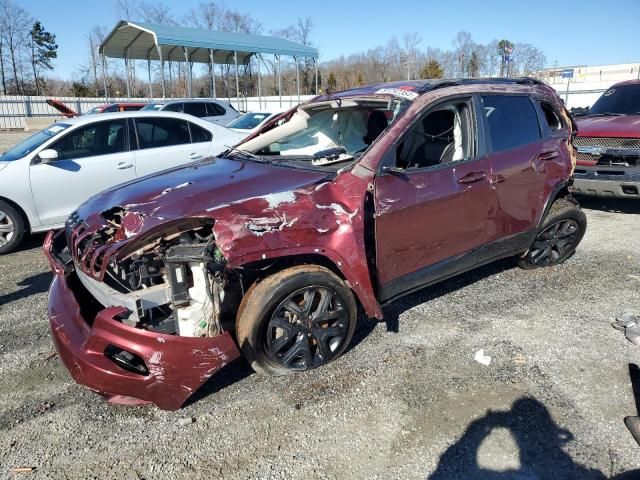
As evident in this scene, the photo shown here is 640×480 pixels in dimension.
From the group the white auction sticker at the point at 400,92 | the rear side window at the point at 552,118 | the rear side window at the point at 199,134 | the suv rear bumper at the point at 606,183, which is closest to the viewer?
the white auction sticker at the point at 400,92

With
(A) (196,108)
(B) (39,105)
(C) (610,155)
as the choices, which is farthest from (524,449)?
(B) (39,105)

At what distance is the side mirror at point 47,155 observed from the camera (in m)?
5.76

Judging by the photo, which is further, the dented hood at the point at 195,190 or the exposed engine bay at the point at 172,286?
the dented hood at the point at 195,190

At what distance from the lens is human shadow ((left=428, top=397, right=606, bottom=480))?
7.72ft

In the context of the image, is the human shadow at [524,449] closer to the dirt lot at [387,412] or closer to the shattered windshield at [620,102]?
the dirt lot at [387,412]

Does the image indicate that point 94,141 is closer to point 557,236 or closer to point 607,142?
point 557,236

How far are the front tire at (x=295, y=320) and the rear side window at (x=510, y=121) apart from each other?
1.95 meters

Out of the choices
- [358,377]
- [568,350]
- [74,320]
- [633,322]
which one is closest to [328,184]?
[358,377]

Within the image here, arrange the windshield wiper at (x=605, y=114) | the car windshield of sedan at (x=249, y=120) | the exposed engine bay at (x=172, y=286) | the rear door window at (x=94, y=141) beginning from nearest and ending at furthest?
the exposed engine bay at (x=172, y=286)
the rear door window at (x=94, y=141)
the windshield wiper at (x=605, y=114)
the car windshield of sedan at (x=249, y=120)

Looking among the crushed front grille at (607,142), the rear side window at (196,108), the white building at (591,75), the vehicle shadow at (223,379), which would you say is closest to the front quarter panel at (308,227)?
the vehicle shadow at (223,379)

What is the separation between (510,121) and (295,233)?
7.95 ft

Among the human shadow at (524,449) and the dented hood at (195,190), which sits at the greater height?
the dented hood at (195,190)

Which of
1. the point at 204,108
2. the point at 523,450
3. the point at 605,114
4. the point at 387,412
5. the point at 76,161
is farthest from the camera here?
the point at 204,108

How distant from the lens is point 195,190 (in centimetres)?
317
